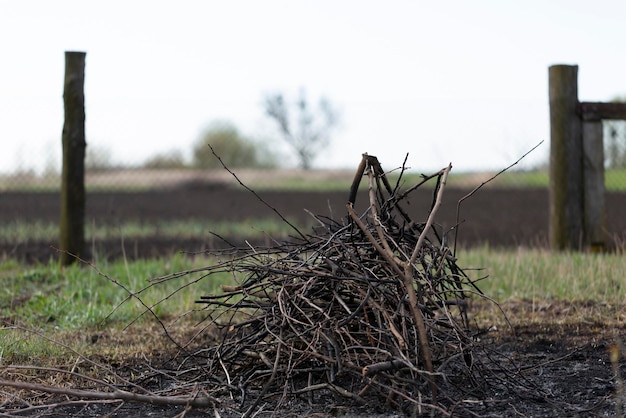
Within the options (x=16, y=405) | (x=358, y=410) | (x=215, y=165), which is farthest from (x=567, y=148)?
(x=215, y=165)

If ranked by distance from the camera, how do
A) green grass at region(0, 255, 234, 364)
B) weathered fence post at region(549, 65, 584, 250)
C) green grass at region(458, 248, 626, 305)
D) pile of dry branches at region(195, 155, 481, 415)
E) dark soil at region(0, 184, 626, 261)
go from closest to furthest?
pile of dry branches at region(195, 155, 481, 415), green grass at region(0, 255, 234, 364), green grass at region(458, 248, 626, 305), weathered fence post at region(549, 65, 584, 250), dark soil at region(0, 184, 626, 261)

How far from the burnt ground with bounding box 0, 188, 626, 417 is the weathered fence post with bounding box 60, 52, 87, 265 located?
1.86 feet

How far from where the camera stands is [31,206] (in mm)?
12836

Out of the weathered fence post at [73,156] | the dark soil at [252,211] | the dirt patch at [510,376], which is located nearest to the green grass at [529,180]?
the dark soil at [252,211]

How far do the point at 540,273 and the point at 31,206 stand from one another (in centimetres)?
947

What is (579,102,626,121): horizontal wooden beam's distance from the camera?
735 cm

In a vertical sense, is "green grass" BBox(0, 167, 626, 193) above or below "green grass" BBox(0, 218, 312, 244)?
above

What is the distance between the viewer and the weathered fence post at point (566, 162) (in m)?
7.29

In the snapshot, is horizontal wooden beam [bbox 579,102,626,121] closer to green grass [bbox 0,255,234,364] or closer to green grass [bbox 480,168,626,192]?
green grass [bbox 0,255,234,364]

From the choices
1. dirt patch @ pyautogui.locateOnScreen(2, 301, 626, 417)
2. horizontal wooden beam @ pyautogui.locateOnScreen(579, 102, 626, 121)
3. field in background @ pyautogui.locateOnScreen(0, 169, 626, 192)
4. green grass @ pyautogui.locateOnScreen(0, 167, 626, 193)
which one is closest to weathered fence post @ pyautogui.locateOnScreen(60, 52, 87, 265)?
dirt patch @ pyautogui.locateOnScreen(2, 301, 626, 417)

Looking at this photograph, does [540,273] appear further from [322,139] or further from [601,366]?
[322,139]

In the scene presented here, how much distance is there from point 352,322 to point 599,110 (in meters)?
5.04

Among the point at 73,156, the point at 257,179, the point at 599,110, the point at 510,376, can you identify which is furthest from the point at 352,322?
the point at 257,179

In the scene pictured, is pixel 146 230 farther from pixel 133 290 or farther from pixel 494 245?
pixel 133 290
